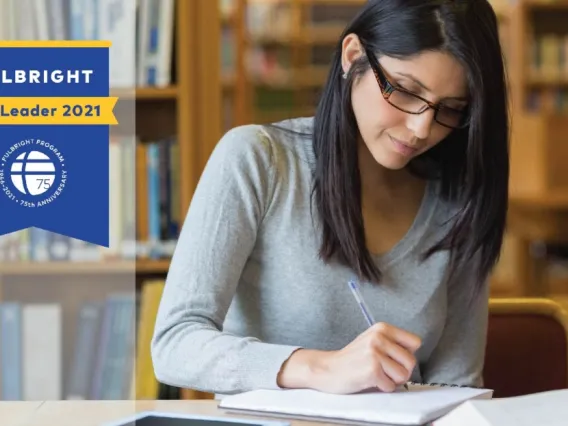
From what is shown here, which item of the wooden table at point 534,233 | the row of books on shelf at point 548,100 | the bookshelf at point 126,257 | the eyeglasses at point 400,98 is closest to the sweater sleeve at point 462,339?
the eyeglasses at point 400,98

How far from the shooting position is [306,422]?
38.5 inches

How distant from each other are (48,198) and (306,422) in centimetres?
41

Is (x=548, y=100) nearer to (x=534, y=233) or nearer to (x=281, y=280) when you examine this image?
(x=534, y=233)

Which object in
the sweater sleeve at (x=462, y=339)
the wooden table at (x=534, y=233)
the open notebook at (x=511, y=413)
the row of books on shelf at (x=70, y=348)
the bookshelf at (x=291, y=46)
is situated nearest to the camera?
the open notebook at (x=511, y=413)

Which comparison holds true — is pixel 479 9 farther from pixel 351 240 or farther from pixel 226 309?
pixel 226 309

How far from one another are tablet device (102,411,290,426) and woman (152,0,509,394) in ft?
0.50

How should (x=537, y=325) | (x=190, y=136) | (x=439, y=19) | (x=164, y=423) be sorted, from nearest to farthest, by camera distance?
(x=164, y=423), (x=439, y=19), (x=537, y=325), (x=190, y=136)

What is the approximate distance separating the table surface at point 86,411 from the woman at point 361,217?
11 centimetres

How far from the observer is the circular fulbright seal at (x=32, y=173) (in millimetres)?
1115

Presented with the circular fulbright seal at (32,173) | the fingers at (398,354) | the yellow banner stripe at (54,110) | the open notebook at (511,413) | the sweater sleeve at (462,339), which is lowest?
the sweater sleeve at (462,339)

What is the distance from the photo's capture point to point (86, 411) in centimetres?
105

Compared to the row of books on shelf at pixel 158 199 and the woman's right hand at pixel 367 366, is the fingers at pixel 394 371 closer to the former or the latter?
the woman's right hand at pixel 367 366

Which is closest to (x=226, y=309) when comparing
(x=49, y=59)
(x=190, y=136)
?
(x=49, y=59)

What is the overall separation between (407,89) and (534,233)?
3871 mm
